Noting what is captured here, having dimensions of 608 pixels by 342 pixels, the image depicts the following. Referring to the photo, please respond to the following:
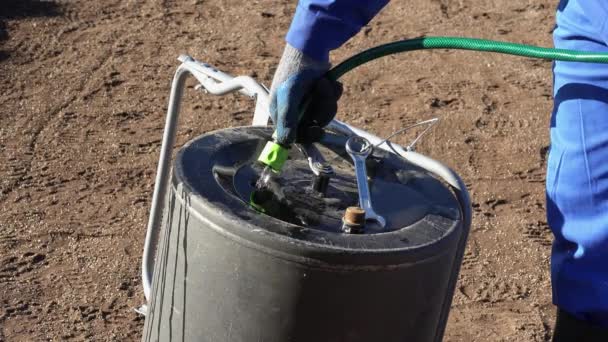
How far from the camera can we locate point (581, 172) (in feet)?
7.43

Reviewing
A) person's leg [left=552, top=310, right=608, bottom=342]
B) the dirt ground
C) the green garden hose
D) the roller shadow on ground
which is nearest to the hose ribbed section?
the green garden hose

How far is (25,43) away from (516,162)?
2306 millimetres

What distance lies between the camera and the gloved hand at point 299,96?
6.81 ft

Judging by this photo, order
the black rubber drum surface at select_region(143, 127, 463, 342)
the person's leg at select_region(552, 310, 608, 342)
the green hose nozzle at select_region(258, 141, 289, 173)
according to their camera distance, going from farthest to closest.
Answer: the person's leg at select_region(552, 310, 608, 342)
the green hose nozzle at select_region(258, 141, 289, 173)
the black rubber drum surface at select_region(143, 127, 463, 342)

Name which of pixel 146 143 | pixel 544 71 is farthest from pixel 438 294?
pixel 544 71

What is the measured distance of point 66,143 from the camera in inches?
156

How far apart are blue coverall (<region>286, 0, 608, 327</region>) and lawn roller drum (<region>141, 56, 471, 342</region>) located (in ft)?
0.86

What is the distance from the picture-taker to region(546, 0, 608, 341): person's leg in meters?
2.22

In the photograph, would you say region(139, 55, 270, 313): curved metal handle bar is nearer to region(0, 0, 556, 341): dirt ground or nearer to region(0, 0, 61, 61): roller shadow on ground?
region(0, 0, 556, 341): dirt ground

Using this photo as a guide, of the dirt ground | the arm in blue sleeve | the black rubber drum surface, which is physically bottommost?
the dirt ground

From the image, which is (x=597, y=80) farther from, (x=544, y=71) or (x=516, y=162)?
(x=544, y=71)

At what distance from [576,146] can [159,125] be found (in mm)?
2225

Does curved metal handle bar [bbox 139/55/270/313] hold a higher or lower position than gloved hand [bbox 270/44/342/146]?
lower

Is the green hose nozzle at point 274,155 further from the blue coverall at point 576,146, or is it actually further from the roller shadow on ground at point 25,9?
A: the roller shadow on ground at point 25,9
